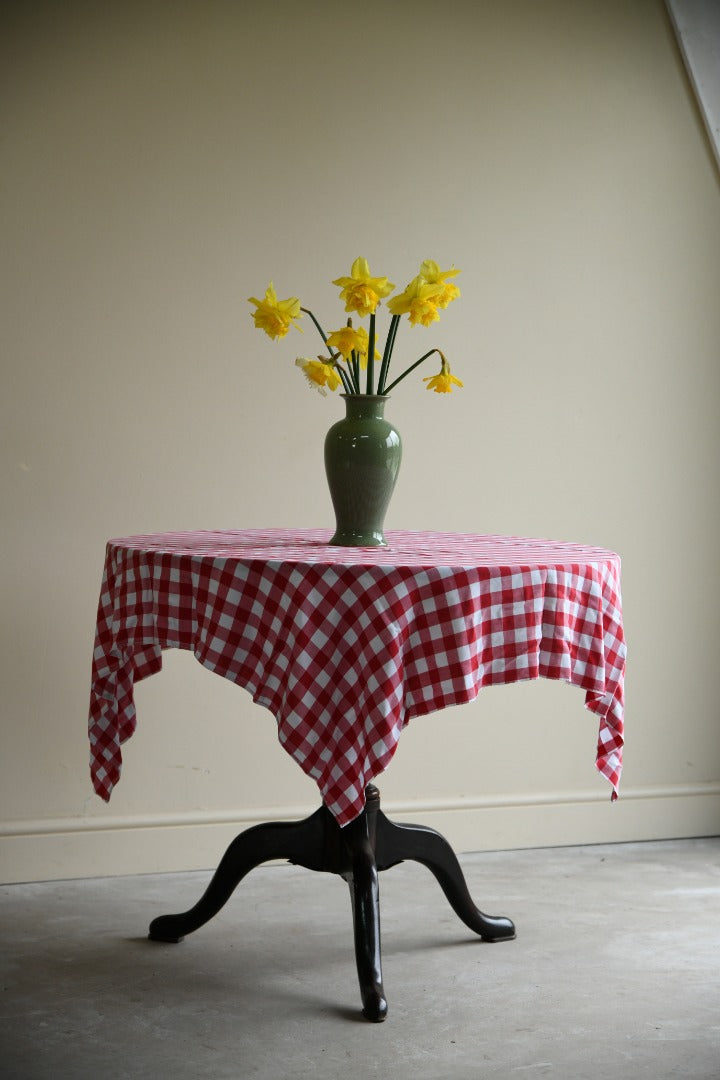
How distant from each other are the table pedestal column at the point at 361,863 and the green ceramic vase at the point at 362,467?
1.63 ft

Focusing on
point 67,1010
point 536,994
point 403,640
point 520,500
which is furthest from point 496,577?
point 520,500

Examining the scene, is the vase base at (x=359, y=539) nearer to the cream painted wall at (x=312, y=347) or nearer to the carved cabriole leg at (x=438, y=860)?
the carved cabriole leg at (x=438, y=860)

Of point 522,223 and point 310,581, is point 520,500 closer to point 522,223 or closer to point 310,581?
point 522,223

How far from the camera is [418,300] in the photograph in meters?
2.20

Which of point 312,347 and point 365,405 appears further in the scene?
point 312,347

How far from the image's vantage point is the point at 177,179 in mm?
3115

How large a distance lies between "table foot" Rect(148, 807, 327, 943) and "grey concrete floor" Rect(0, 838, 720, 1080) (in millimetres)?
50

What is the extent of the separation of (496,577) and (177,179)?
A: 1638mm

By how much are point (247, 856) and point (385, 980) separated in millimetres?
366

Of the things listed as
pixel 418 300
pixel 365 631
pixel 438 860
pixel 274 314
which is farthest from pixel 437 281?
pixel 438 860

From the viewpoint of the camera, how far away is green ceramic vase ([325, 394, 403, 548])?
2322mm

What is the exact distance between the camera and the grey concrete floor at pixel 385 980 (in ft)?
6.80

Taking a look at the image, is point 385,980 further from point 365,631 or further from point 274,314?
point 274,314

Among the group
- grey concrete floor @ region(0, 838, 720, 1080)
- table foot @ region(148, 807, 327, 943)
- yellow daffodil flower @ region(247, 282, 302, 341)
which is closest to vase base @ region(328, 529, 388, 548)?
yellow daffodil flower @ region(247, 282, 302, 341)
